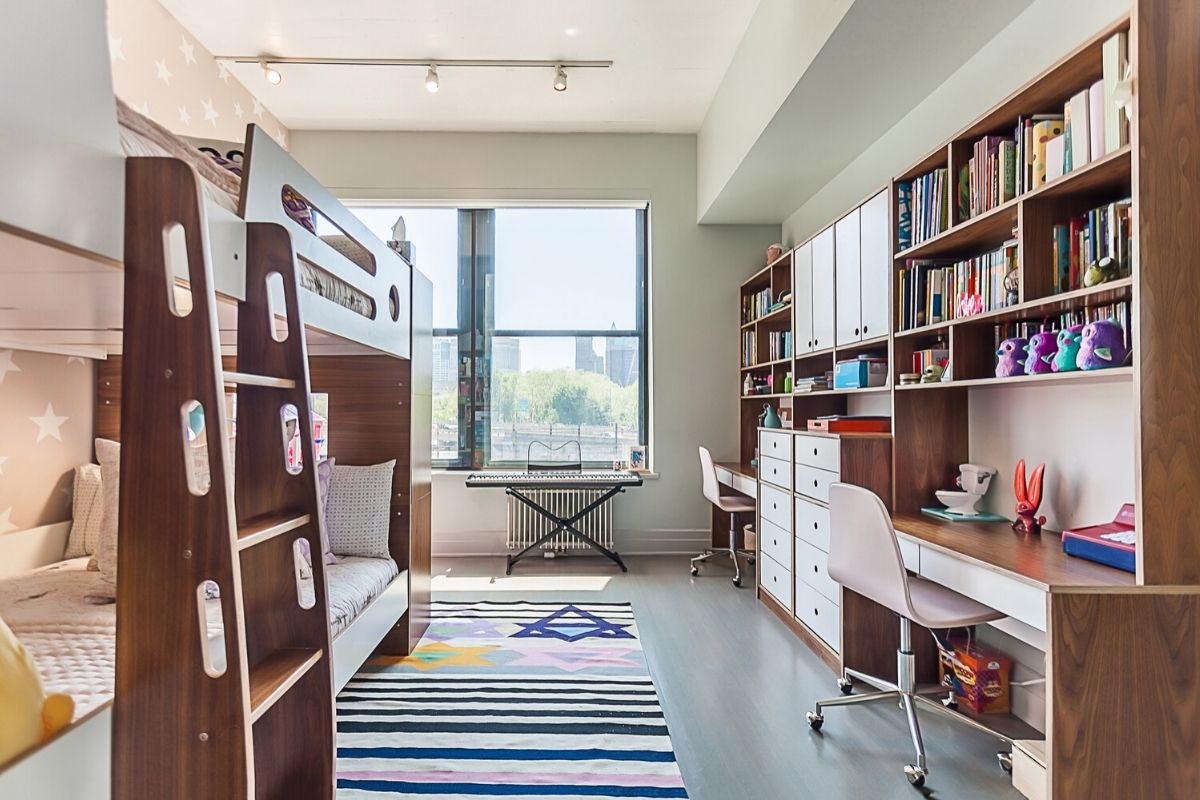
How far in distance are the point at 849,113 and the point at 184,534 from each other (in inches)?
122

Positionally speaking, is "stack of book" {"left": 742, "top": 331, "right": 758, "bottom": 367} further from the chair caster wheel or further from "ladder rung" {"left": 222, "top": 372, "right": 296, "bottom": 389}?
"ladder rung" {"left": 222, "top": 372, "right": 296, "bottom": 389}

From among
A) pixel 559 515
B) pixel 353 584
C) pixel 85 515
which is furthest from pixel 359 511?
pixel 559 515

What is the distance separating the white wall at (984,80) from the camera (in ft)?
6.81

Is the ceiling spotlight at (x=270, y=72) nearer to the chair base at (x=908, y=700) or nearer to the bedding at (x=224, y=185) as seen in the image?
the bedding at (x=224, y=185)

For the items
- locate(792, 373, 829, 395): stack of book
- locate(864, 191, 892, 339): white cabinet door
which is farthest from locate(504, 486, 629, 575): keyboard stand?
locate(864, 191, 892, 339): white cabinet door

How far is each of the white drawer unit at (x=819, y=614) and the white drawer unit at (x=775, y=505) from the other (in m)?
0.32

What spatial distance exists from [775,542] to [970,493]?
124cm

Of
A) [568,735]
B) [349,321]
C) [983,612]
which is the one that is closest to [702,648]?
[568,735]

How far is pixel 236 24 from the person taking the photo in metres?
3.56

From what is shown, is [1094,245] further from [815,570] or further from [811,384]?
[811,384]

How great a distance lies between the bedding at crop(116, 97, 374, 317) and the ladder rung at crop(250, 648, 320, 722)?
99 cm

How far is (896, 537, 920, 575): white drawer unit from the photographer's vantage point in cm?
221

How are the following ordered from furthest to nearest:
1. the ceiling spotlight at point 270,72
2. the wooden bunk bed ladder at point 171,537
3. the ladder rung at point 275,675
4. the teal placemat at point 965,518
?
1. the ceiling spotlight at point 270,72
2. the teal placemat at point 965,518
3. the ladder rung at point 275,675
4. the wooden bunk bed ladder at point 171,537

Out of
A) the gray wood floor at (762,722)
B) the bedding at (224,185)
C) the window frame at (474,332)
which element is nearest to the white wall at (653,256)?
the window frame at (474,332)
